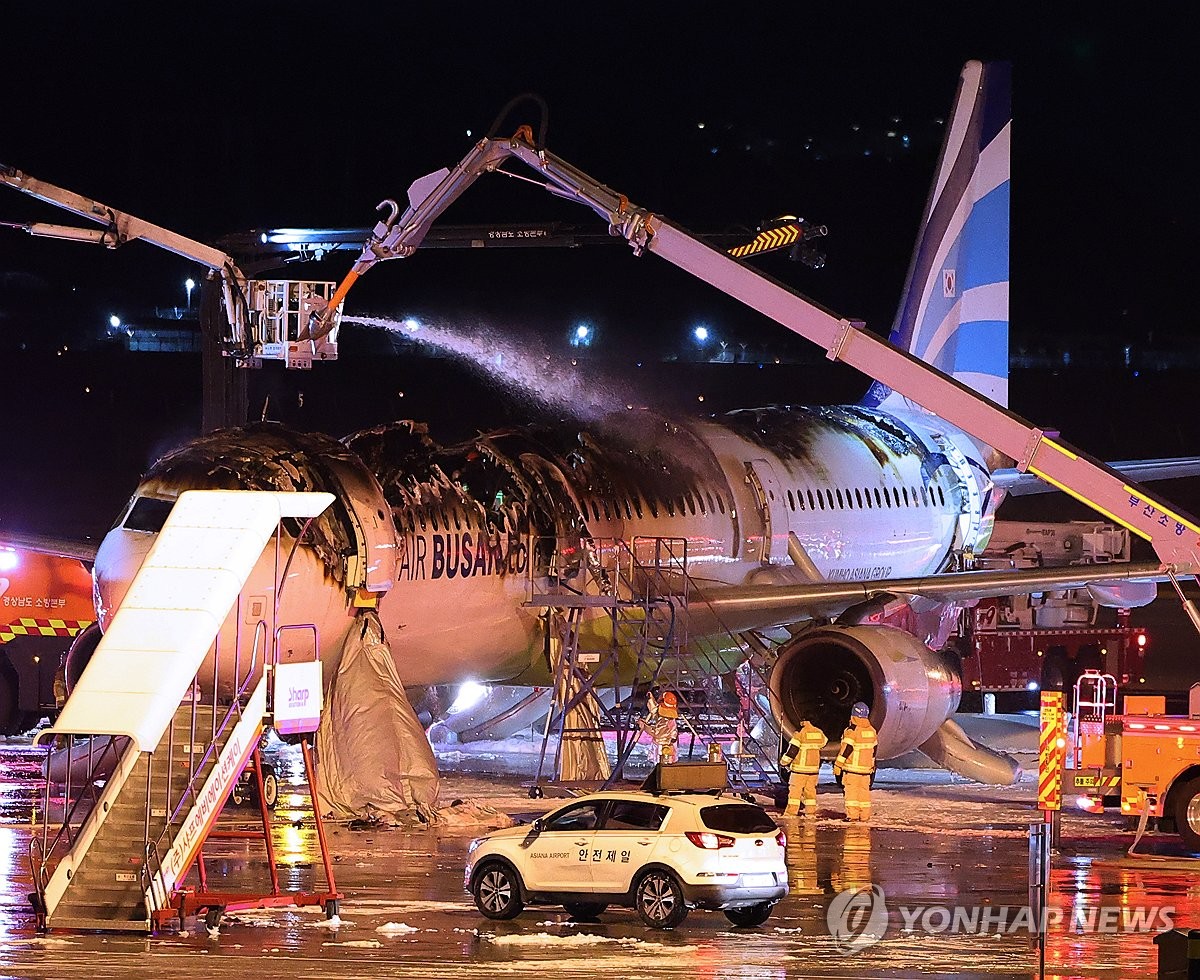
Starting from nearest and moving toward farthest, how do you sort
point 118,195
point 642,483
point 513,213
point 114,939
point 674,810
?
point 114,939 < point 674,810 < point 642,483 < point 118,195 < point 513,213

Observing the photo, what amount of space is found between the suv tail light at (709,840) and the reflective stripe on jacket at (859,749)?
8210 mm

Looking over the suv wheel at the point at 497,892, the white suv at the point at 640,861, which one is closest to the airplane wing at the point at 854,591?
the white suv at the point at 640,861

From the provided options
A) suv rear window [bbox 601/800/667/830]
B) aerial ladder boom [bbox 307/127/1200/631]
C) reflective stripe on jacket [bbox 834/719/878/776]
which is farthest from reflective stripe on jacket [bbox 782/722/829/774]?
suv rear window [bbox 601/800/667/830]

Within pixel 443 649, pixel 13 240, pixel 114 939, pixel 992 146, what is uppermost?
pixel 13 240

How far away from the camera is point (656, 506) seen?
1018 inches

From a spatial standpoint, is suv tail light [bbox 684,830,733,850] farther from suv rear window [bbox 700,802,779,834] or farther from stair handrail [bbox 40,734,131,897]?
stair handrail [bbox 40,734,131,897]

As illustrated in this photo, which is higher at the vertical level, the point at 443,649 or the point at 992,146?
the point at 992,146

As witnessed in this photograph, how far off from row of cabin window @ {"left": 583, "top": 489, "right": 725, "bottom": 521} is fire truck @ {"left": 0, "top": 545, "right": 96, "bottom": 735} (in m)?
10.6

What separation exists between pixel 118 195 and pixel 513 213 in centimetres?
1568

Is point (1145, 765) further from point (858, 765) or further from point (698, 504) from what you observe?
point (698, 504)

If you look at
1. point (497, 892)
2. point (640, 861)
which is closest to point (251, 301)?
point (497, 892)

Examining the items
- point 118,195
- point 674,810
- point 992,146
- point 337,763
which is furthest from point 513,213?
point 674,810

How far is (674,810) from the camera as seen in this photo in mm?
14852

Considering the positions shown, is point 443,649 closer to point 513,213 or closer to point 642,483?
point 642,483
